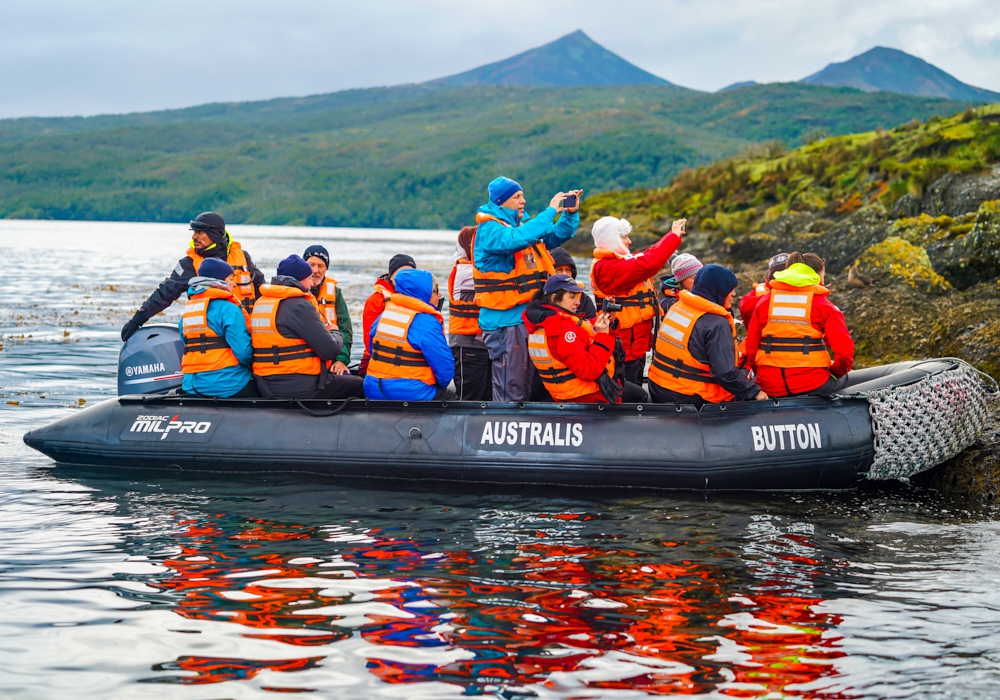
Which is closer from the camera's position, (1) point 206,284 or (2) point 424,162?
(1) point 206,284

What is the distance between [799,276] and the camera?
24.6 ft

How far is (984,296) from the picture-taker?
449 inches

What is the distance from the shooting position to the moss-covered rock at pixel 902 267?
499 inches

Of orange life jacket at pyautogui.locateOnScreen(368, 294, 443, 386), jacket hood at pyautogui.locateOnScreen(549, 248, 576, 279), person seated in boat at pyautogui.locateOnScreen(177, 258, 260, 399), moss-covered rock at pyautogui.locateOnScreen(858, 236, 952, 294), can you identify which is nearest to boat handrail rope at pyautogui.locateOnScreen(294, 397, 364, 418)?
orange life jacket at pyautogui.locateOnScreen(368, 294, 443, 386)

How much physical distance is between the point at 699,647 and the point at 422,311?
13.1 feet

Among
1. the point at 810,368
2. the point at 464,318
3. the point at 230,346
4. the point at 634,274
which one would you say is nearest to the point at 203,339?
the point at 230,346

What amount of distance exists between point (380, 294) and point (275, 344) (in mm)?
1199

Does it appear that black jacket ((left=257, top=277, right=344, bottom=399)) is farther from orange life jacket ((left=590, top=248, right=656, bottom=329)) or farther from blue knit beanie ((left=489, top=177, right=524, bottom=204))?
orange life jacket ((left=590, top=248, right=656, bottom=329))

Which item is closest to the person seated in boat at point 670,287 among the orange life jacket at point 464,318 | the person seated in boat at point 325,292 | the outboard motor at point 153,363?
the orange life jacket at point 464,318

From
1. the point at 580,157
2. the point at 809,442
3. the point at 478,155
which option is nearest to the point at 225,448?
the point at 809,442

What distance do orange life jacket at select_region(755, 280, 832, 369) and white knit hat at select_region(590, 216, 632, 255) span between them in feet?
4.28

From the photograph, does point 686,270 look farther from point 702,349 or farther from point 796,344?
point 796,344

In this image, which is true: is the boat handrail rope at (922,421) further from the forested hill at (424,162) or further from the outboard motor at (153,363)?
the forested hill at (424,162)

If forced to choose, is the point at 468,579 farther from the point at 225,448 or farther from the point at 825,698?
the point at 225,448
